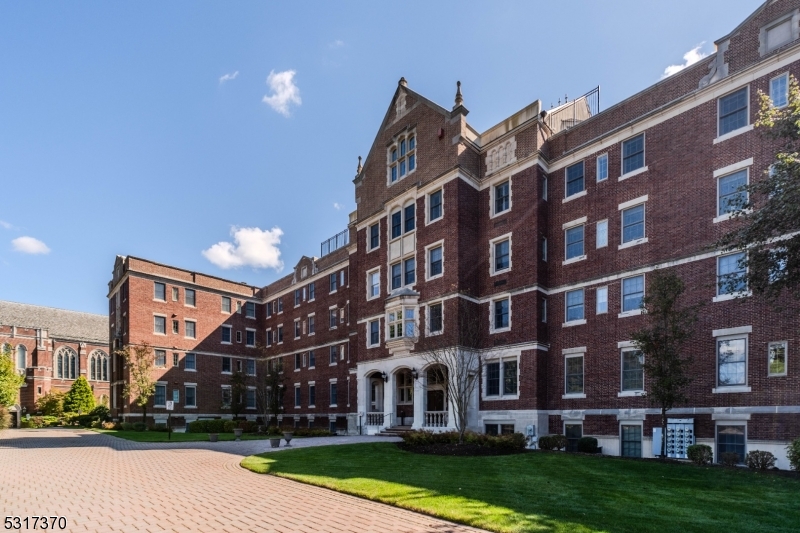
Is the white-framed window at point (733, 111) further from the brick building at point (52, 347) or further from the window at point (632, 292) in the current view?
the brick building at point (52, 347)

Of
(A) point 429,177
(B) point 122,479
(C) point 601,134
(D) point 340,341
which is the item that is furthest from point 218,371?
(C) point 601,134

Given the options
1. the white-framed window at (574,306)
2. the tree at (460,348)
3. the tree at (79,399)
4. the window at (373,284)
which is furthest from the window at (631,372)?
the tree at (79,399)

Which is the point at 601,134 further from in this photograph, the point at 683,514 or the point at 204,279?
the point at 204,279

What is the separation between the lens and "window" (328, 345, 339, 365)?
41.6 metres

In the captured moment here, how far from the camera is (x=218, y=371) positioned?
4909cm

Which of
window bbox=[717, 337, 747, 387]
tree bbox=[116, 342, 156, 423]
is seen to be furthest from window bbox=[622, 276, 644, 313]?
tree bbox=[116, 342, 156, 423]

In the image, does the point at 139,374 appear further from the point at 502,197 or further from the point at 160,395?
the point at 502,197

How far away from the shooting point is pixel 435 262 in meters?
28.3

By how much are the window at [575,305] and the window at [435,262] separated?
7190mm

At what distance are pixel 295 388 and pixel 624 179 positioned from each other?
114ft

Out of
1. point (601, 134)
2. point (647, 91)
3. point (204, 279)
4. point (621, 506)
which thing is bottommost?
point (621, 506)

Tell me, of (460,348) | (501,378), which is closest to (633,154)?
(460,348)

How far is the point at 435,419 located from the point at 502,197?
12845mm

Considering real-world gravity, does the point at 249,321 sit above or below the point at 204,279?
below
